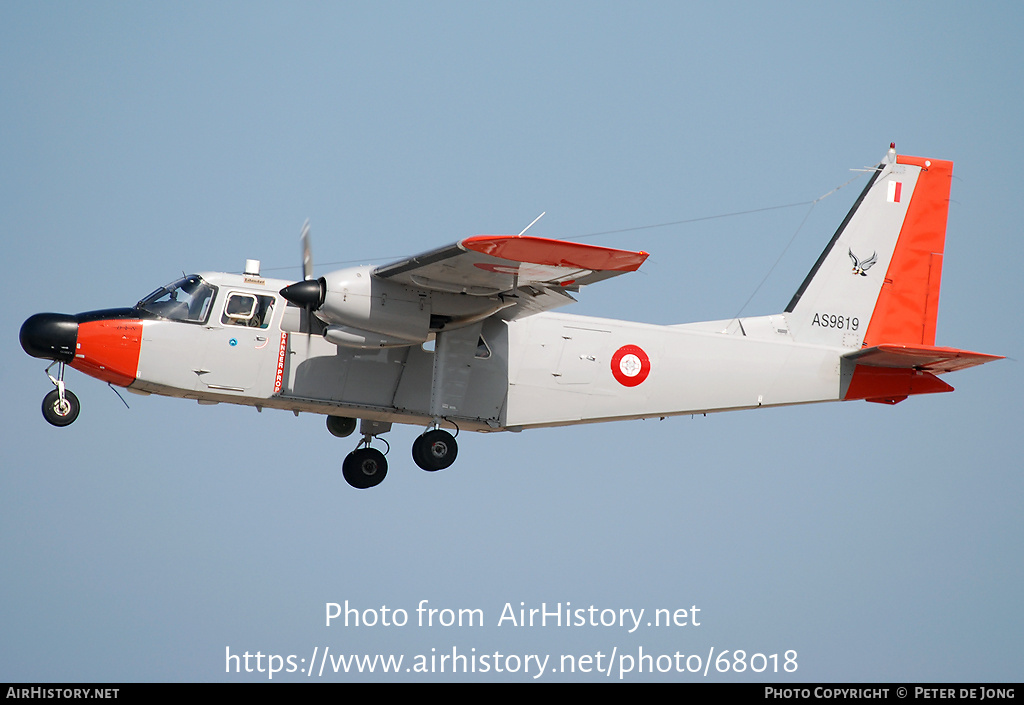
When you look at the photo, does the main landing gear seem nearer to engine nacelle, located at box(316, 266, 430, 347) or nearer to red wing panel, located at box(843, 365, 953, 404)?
engine nacelle, located at box(316, 266, 430, 347)

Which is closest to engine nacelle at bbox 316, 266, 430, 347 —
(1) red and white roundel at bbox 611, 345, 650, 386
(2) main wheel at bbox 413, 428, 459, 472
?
(2) main wheel at bbox 413, 428, 459, 472

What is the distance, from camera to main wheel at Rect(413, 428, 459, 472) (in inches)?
637

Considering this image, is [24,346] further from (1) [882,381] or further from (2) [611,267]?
(1) [882,381]

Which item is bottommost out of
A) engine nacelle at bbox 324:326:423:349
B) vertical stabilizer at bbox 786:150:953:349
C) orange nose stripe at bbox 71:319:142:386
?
orange nose stripe at bbox 71:319:142:386

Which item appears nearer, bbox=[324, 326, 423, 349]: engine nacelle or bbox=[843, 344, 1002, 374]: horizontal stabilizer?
bbox=[324, 326, 423, 349]: engine nacelle

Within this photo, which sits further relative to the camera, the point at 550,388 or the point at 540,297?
the point at 550,388

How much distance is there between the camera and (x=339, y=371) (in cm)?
1593

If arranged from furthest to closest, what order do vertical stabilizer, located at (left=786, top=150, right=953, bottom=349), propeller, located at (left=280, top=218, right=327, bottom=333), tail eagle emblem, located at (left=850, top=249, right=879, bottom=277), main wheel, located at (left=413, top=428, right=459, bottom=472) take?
tail eagle emblem, located at (left=850, top=249, right=879, bottom=277)
vertical stabilizer, located at (left=786, top=150, right=953, bottom=349)
main wheel, located at (left=413, top=428, right=459, bottom=472)
propeller, located at (left=280, top=218, right=327, bottom=333)

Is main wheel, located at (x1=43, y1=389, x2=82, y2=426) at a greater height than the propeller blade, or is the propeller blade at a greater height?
the propeller blade

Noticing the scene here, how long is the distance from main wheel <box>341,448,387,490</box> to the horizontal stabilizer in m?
7.16

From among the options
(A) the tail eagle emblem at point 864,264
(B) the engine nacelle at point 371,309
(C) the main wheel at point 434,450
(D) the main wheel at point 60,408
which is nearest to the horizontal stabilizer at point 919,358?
(A) the tail eagle emblem at point 864,264

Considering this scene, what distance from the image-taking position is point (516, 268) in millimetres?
14453
